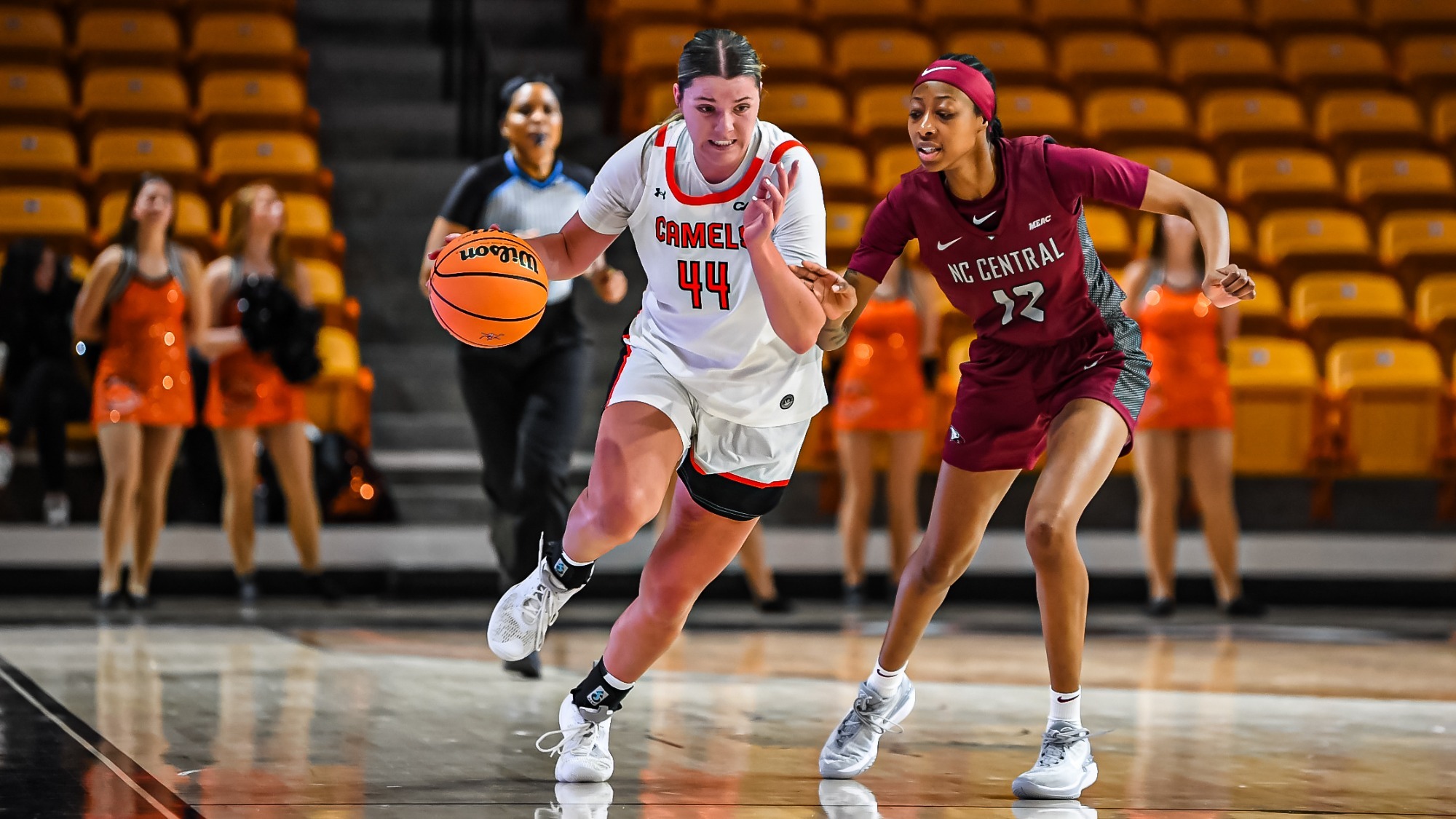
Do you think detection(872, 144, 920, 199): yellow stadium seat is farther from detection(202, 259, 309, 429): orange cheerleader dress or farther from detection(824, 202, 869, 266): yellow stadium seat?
detection(202, 259, 309, 429): orange cheerleader dress

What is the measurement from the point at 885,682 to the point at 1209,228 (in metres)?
1.28

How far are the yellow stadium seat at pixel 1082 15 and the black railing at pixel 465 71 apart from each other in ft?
13.5

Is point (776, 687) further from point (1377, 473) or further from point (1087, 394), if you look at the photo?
point (1377, 473)

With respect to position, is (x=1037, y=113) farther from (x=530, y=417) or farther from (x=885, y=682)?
(x=885, y=682)

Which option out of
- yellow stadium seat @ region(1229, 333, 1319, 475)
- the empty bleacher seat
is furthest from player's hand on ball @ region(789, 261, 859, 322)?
the empty bleacher seat

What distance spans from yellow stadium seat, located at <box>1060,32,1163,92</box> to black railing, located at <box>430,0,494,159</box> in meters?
3.46

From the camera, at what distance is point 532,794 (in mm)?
3434

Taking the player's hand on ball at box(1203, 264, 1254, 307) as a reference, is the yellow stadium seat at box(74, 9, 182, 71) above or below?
above

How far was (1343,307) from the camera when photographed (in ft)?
29.9

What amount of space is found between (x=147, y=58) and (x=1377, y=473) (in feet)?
25.8

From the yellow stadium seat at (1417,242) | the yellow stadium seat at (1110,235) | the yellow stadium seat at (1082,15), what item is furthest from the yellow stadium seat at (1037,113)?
the yellow stadium seat at (1417,242)

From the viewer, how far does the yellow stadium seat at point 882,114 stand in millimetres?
10227

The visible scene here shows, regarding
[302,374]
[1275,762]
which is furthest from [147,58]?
[1275,762]

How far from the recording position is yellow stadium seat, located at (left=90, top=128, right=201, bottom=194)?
926cm
